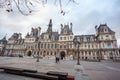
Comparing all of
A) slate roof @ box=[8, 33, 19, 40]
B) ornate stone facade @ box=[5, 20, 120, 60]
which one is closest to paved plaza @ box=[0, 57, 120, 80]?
ornate stone facade @ box=[5, 20, 120, 60]

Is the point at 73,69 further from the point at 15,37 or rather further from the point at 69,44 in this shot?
the point at 15,37

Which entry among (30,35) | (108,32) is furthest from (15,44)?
(108,32)

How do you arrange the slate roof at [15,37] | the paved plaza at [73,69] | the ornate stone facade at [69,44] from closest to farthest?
the paved plaza at [73,69] < the ornate stone facade at [69,44] < the slate roof at [15,37]

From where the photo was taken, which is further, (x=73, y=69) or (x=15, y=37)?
(x=15, y=37)

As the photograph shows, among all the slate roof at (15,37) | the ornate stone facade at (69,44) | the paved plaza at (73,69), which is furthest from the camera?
the slate roof at (15,37)

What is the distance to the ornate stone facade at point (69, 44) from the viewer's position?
47031 mm

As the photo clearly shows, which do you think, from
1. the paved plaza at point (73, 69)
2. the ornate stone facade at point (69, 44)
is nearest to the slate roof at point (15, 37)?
the ornate stone facade at point (69, 44)

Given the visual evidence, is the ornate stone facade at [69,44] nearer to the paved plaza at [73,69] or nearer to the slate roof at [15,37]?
the slate roof at [15,37]

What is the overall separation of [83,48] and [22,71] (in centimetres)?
4767

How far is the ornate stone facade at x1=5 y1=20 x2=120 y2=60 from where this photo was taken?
154 feet

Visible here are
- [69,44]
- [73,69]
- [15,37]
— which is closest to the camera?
[73,69]

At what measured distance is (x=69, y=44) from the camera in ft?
175

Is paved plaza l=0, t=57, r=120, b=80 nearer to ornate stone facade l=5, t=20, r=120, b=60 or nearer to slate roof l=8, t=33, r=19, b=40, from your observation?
ornate stone facade l=5, t=20, r=120, b=60

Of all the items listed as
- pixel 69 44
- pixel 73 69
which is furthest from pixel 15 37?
pixel 73 69
